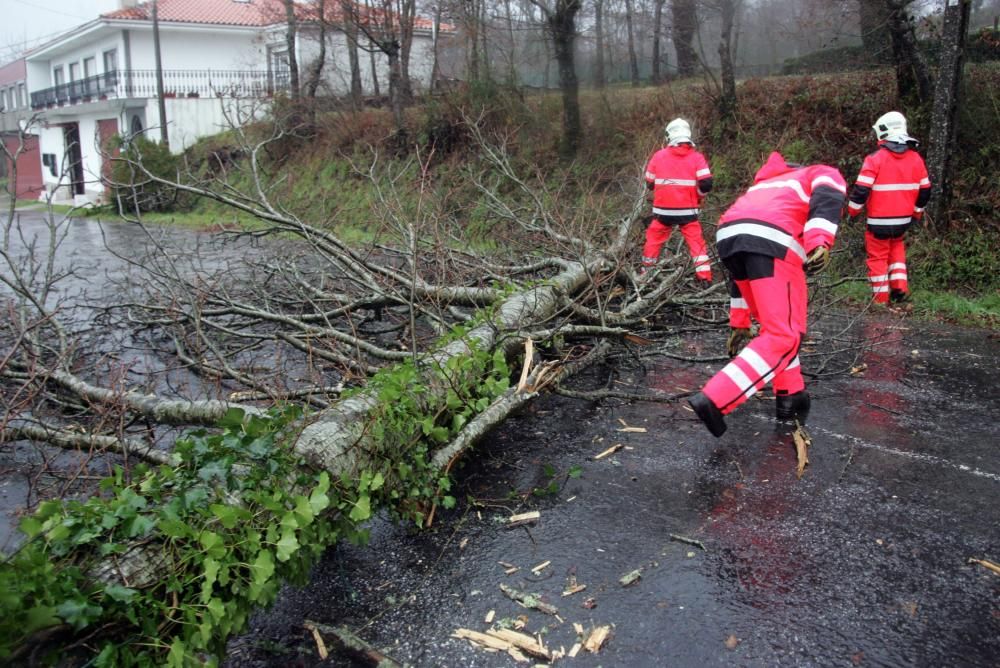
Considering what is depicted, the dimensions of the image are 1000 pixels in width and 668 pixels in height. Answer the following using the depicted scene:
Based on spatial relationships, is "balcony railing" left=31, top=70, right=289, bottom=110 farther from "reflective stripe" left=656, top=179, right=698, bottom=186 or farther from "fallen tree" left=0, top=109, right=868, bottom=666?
"fallen tree" left=0, top=109, right=868, bottom=666

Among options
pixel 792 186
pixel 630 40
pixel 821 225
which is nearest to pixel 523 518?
pixel 821 225

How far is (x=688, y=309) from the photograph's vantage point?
590 centimetres

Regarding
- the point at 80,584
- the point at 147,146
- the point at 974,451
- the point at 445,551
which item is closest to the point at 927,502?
the point at 974,451

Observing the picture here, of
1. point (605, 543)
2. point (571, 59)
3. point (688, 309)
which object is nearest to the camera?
point (605, 543)

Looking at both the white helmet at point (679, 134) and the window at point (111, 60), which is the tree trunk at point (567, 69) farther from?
the window at point (111, 60)

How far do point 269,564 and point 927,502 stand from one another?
272 centimetres

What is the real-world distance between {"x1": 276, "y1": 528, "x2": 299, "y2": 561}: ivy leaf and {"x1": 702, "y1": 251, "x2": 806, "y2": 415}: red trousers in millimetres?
2106

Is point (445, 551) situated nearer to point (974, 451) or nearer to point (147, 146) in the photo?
point (974, 451)

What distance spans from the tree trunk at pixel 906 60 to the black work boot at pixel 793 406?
6.87m

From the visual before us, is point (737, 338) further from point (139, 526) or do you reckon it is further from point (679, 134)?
point (139, 526)

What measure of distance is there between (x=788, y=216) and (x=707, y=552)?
1869 mm

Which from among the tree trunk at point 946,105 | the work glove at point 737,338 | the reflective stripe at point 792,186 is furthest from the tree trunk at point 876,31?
the reflective stripe at point 792,186

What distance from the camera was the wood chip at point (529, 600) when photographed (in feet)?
8.57

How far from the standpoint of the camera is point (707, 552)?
9.64 ft
